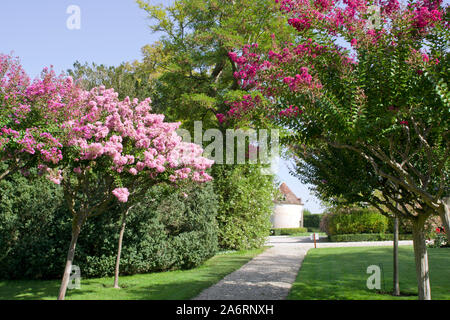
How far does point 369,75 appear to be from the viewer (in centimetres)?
606

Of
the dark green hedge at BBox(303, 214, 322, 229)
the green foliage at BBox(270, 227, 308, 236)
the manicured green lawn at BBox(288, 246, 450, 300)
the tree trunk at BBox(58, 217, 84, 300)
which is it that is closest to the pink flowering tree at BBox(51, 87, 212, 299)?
the tree trunk at BBox(58, 217, 84, 300)

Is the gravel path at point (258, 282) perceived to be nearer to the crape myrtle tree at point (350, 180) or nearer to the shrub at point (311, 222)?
the crape myrtle tree at point (350, 180)

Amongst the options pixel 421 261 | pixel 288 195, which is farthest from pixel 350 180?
pixel 288 195

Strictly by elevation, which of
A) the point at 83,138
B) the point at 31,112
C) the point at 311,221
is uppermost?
the point at 31,112

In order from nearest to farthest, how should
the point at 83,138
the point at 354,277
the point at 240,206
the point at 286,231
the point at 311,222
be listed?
the point at 83,138
the point at 354,277
the point at 240,206
the point at 286,231
the point at 311,222

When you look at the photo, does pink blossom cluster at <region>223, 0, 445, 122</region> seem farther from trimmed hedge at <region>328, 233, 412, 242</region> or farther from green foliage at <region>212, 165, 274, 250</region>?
trimmed hedge at <region>328, 233, 412, 242</region>

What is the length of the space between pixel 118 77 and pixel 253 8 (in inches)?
402

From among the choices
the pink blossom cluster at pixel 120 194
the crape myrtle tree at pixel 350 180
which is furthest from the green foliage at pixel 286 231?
the pink blossom cluster at pixel 120 194

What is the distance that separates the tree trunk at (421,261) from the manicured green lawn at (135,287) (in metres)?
5.11

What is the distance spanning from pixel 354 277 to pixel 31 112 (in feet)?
33.7

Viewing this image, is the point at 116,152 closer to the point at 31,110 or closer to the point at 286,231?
the point at 31,110

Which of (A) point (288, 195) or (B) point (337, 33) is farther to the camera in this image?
(A) point (288, 195)

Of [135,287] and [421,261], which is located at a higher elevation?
[421,261]

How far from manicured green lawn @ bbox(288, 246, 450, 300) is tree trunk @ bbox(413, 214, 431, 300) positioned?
145 cm
